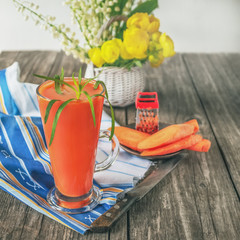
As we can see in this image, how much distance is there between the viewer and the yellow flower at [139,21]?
1.22m

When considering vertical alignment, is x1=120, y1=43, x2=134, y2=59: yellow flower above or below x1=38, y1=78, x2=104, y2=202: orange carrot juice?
below

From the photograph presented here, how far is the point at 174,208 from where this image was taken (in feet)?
2.75

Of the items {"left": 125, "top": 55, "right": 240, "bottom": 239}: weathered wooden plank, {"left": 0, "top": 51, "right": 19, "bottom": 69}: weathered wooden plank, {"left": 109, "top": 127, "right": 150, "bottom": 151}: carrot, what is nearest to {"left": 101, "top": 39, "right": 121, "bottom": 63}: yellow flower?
{"left": 109, "top": 127, "right": 150, "bottom": 151}: carrot

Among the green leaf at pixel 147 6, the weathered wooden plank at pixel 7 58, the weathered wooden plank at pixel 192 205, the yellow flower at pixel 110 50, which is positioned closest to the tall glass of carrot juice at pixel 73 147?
the weathered wooden plank at pixel 192 205

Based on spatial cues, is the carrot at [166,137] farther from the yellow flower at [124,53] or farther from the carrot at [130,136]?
the yellow flower at [124,53]

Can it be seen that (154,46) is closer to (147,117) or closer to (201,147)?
(147,117)

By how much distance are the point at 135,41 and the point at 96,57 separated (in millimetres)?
135

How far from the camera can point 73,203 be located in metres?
0.83

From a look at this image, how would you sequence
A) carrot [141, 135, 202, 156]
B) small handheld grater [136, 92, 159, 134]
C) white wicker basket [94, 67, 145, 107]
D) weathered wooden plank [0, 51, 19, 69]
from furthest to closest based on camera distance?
1. weathered wooden plank [0, 51, 19, 69]
2. white wicker basket [94, 67, 145, 107]
3. small handheld grater [136, 92, 159, 134]
4. carrot [141, 135, 202, 156]

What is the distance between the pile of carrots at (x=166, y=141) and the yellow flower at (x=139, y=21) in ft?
1.24

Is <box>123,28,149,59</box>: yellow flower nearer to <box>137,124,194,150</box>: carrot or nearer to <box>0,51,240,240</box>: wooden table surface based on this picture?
<box>0,51,240,240</box>: wooden table surface

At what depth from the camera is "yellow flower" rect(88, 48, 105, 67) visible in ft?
4.02

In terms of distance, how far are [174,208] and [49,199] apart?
0.90 feet

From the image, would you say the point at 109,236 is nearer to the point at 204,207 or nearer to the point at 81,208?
the point at 81,208
